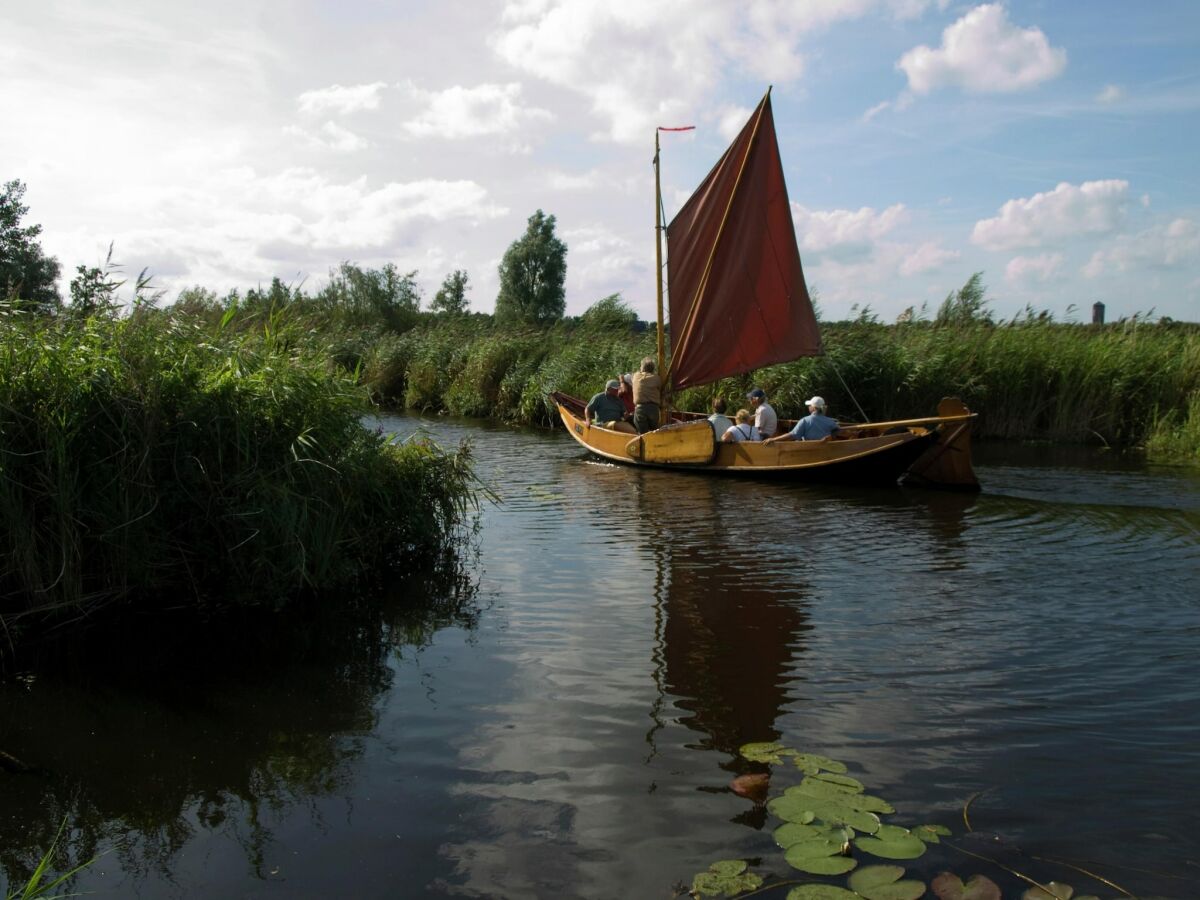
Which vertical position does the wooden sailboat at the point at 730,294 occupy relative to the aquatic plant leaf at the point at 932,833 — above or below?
above

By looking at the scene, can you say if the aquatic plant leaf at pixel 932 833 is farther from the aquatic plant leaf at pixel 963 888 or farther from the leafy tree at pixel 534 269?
the leafy tree at pixel 534 269

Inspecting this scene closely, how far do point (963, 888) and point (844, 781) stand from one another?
87cm

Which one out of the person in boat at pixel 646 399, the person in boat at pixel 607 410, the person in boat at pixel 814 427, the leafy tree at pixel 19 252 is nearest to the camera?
the person in boat at pixel 814 427

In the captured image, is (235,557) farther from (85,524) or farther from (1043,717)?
(1043,717)

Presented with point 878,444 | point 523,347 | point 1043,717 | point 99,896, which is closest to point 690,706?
point 1043,717

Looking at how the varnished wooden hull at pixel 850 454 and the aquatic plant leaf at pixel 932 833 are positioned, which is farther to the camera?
the varnished wooden hull at pixel 850 454

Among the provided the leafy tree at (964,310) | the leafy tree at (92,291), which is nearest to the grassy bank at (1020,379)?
the leafy tree at (964,310)

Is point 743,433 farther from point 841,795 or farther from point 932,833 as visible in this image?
point 932,833

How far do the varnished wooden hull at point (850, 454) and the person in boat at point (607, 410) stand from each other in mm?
1709

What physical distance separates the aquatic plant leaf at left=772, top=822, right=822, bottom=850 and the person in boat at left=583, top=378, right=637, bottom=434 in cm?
1313

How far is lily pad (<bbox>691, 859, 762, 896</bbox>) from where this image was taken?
130 inches

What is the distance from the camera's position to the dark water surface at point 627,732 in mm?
3549

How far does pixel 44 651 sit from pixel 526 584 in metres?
3.44

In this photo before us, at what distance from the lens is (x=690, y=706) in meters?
5.02
